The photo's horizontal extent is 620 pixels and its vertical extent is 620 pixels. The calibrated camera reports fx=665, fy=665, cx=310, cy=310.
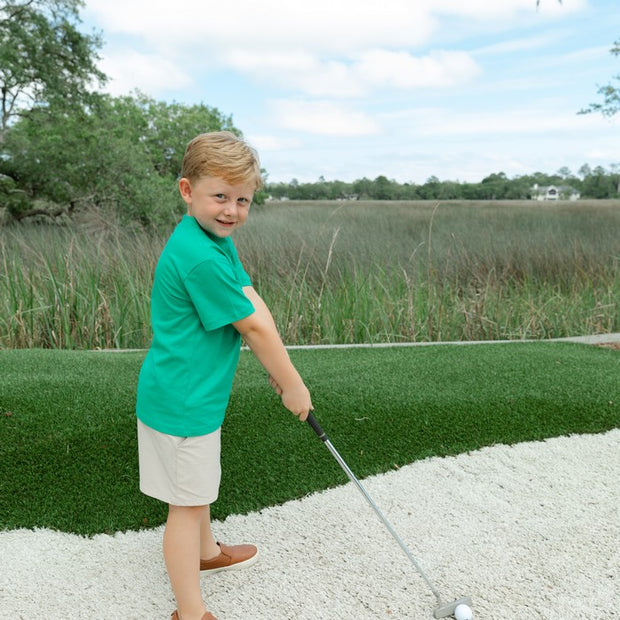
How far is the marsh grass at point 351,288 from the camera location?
5.95m

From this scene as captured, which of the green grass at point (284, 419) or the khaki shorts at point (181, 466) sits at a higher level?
the khaki shorts at point (181, 466)

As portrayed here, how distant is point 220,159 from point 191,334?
0.48 meters

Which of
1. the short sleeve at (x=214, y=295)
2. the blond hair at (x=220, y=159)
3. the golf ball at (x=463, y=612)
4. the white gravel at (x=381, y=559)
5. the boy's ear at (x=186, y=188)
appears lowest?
the white gravel at (x=381, y=559)

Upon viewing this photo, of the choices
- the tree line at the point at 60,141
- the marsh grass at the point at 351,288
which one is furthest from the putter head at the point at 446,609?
the tree line at the point at 60,141

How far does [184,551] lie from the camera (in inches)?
75.0

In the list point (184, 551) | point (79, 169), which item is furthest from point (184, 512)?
point (79, 169)

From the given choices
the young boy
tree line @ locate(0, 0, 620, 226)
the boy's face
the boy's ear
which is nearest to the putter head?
the young boy

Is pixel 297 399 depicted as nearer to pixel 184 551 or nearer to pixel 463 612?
pixel 184 551

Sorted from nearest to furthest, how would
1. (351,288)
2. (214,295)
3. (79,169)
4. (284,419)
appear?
1. (214,295)
2. (284,419)
3. (351,288)
4. (79,169)

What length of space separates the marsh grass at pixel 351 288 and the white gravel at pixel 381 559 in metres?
3.22

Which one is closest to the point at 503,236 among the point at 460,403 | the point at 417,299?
the point at 417,299

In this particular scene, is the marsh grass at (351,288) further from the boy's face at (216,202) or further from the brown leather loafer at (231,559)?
the boy's face at (216,202)

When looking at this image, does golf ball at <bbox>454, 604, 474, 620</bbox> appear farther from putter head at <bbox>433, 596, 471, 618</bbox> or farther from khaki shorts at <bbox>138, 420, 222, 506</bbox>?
khaki shorts at <bbox>138, 420, 222, 506</bbox>

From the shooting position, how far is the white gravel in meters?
2.22
